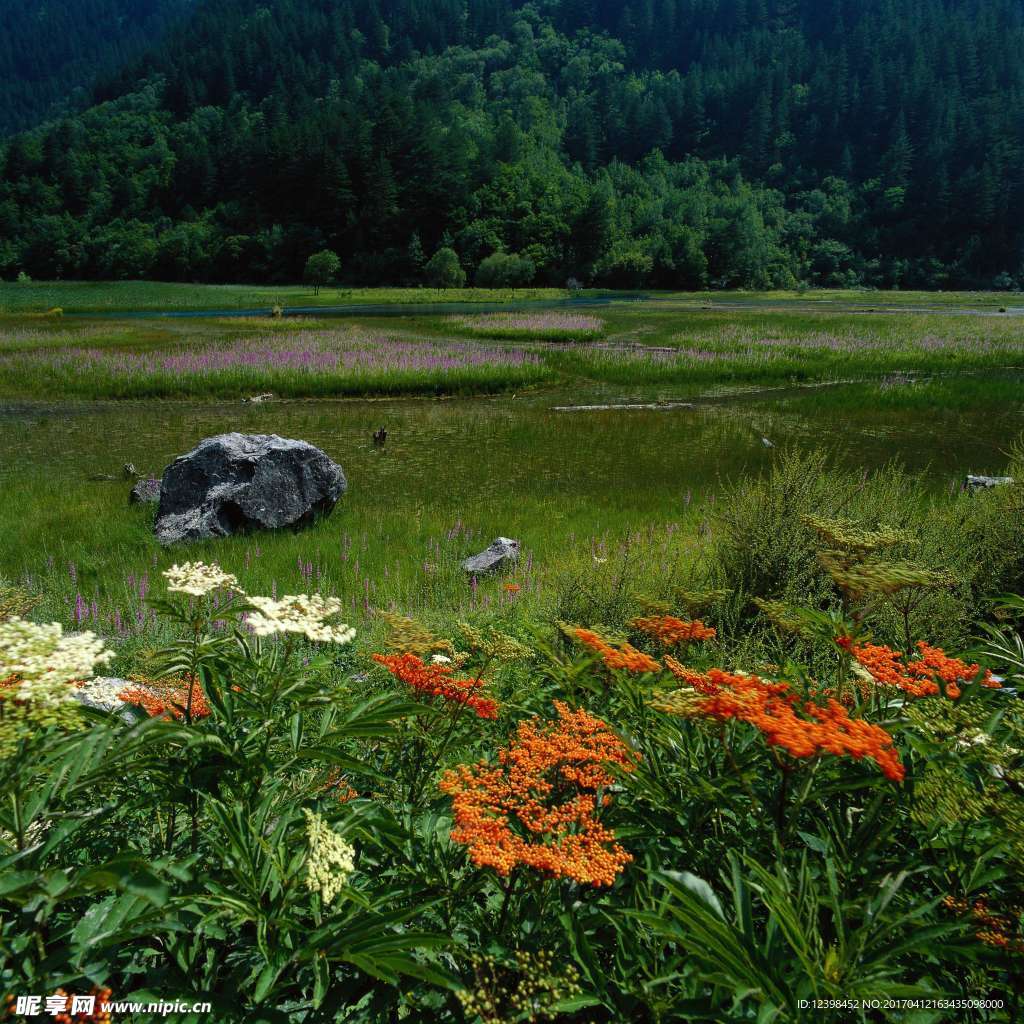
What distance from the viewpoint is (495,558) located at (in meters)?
7.98

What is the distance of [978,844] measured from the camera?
73.9 inches

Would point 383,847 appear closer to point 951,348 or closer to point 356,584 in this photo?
point 356,584

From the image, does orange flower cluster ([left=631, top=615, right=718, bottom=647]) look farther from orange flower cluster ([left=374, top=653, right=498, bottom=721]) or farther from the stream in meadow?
the stream in meadow

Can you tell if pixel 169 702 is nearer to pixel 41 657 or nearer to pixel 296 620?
pixel 296 620

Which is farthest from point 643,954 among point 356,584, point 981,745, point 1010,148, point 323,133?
point 1010,148

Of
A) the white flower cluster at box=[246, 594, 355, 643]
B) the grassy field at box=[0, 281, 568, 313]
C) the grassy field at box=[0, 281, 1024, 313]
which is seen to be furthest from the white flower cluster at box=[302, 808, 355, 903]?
the grassy field at box=[0, 281, 1024, 313]

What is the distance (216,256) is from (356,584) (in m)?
141

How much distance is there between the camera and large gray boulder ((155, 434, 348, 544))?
9539 mm

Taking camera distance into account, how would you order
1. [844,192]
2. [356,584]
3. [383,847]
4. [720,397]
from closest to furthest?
1. [383,847]
2. [356,584]
3. [720,397]
4. [844,192]

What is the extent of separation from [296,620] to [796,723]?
4.66ft

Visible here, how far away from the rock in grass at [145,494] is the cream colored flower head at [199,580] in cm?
988

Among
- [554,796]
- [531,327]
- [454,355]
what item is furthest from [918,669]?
[531,327]

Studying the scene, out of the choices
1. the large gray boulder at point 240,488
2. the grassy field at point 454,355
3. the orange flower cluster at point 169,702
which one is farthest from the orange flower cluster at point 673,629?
the grassy field at point 454,355

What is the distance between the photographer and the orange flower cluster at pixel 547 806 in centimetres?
145
